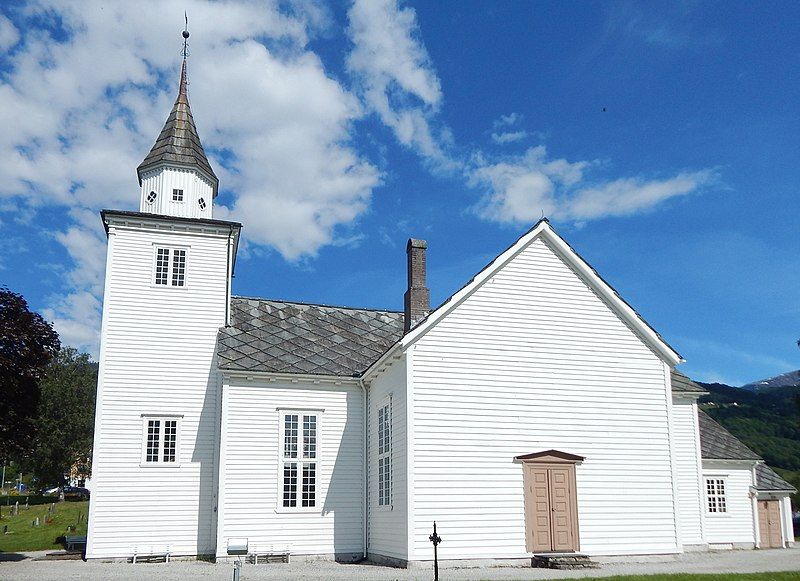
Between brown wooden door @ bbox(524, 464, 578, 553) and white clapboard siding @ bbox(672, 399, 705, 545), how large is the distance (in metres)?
4.84

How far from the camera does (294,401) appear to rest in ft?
75.2

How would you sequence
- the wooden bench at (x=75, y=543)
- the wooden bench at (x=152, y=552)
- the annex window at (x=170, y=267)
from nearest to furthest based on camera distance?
the wooden bench at (x=152, y=552) < the wooden bench at (x=75, y=543) < the annex window at (x=170, y=267)

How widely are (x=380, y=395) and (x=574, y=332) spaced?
19.5 feet

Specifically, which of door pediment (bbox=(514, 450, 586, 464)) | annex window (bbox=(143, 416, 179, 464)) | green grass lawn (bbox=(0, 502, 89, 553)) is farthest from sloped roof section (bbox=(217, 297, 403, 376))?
green grass lawn (bbox=(0, 502, 89, 553))

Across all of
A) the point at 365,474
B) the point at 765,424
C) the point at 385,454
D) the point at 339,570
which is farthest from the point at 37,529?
the point at 765,424

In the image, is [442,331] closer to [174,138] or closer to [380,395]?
[380,395]

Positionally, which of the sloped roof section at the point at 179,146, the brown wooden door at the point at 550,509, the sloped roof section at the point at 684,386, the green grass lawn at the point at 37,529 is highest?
the sloped roof section at the point at 179,146

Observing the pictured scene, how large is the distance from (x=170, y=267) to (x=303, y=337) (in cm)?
486

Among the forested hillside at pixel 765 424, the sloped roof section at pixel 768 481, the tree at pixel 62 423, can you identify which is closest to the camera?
the sloped roof section at pixel 768 481

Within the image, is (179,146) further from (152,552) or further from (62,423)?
(62,423)

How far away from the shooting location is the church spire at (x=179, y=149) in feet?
84.0

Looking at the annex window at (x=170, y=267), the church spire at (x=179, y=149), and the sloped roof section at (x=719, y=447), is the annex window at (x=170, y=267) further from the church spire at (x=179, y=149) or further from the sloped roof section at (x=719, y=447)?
the sloped roof section at (x=719, y=447)

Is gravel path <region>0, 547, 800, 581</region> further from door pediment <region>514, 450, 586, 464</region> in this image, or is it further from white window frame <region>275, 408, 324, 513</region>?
door pediment <region>514, 450, 586, 464</region>

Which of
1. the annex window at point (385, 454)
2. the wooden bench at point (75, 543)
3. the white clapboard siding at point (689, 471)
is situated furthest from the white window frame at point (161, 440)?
the white clapboard siding at point (689, 471)
